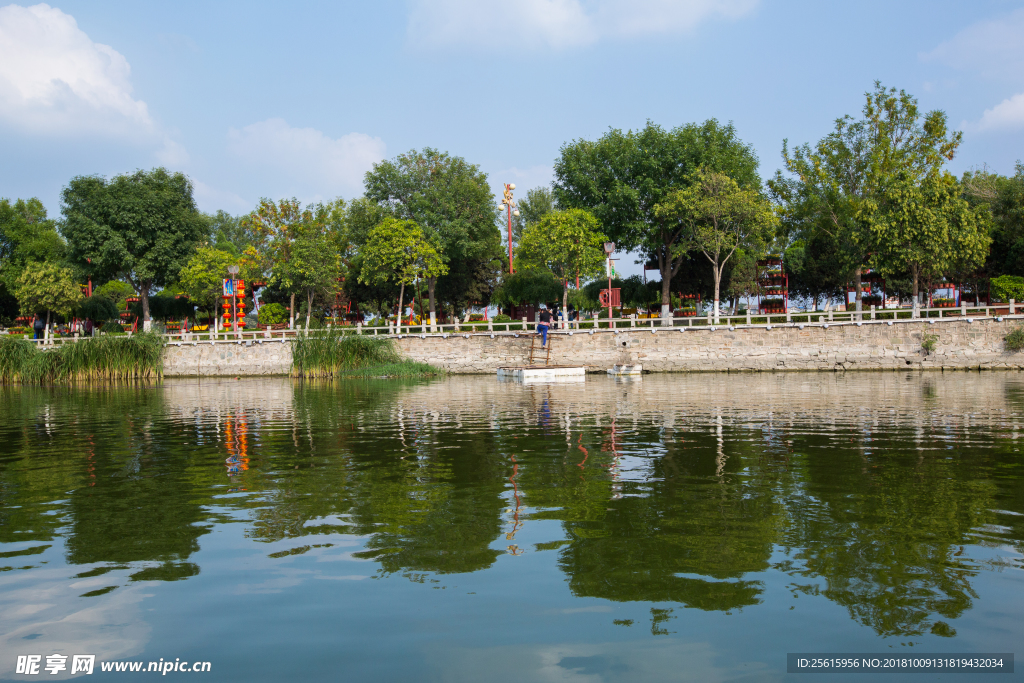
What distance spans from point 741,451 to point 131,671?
29.4ft

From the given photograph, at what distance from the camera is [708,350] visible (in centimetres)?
3934

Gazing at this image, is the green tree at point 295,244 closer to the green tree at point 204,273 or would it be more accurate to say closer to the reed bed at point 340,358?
the green tree at point 204,273

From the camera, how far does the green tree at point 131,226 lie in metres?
52.1

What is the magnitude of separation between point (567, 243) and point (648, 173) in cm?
865

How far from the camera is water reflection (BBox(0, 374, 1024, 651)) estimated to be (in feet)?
18.3

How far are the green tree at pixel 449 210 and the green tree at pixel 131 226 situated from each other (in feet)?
46.6

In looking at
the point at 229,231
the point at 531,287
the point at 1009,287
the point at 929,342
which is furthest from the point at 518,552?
the point at 229,231

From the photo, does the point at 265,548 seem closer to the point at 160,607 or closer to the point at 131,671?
the point at 160,607

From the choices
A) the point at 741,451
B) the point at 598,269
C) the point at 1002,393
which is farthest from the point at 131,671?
the point at 598,269

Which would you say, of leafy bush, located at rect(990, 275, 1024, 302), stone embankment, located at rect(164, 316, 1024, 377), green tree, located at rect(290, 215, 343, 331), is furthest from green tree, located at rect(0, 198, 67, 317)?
leafy bush, located at rect(990, 275, 1024, 302)

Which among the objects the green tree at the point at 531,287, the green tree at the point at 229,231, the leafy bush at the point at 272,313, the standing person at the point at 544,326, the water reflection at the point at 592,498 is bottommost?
the water reflection at the point at 592,498

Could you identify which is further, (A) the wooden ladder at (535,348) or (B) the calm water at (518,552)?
(A) the wooden ladder at (535,348)

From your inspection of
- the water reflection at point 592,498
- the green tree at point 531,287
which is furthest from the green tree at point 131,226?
the water reflection at point 592,498

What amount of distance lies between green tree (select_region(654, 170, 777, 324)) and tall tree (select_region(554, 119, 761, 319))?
72.4 inches
